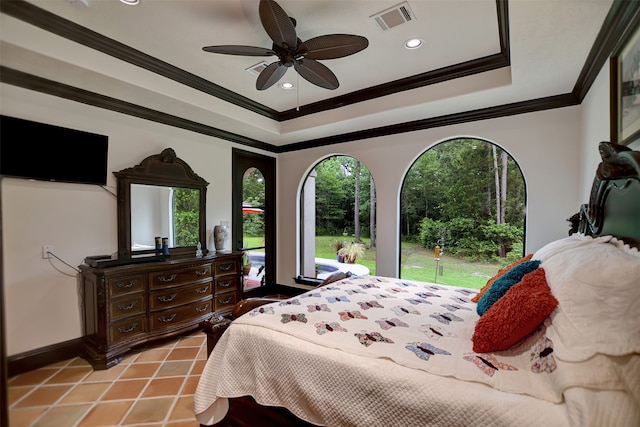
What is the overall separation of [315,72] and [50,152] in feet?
5.76

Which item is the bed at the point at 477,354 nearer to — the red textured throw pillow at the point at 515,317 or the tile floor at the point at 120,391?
the red textured throw pillow at the point at 515,317

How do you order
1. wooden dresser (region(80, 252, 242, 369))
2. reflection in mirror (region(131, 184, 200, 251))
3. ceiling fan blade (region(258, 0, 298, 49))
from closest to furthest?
ceiling fan blade (region(258, 0, 298, 49)), wooden dresser (region(80, 252, 242, 369)), reflection in mirror (region(131, 184, 200, 251))

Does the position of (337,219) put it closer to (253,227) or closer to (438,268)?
(253,227)

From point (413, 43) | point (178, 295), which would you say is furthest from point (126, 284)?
point (413, 43)

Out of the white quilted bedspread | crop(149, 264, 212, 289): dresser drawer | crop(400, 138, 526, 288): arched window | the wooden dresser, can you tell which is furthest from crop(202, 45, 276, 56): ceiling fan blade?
crop(400, 138, 526, 288): arched window

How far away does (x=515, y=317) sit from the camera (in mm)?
1279

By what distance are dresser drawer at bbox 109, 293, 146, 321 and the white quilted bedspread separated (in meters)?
1.45

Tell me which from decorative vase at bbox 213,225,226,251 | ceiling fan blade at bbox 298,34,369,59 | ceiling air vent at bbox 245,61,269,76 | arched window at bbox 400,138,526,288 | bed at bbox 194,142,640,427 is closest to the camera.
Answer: bed at bbox 194,142,640,427

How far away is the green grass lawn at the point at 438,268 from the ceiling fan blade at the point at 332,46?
2561 millimetres

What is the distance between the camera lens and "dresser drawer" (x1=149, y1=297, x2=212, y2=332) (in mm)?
2812

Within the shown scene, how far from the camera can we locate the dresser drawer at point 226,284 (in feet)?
11.3

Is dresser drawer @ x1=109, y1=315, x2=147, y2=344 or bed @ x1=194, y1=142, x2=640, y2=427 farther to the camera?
dresser drawer @ x1=109, y1=315, x2=147, y2=344

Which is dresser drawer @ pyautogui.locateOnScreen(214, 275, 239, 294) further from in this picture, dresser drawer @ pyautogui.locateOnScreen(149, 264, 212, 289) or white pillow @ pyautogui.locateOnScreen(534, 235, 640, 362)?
white pillow @ pyautogui.locateOnScreen(534, 235, 640, 362)

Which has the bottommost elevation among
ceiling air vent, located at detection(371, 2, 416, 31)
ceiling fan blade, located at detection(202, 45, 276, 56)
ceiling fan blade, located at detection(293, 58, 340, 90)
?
ceiling fan blade, located at detection(293, 58, 340, 90)
